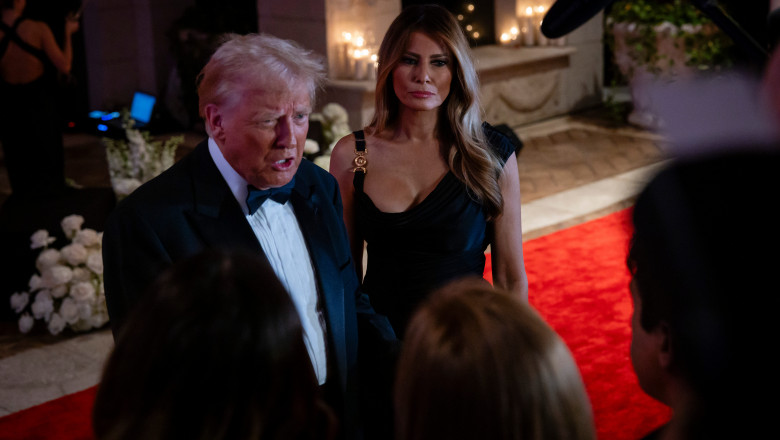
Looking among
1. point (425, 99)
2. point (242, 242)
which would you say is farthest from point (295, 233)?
point (425, 99)

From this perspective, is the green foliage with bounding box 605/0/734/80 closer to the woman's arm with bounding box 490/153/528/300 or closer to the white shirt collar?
the woman's arm with bounding box 490/153/528/300

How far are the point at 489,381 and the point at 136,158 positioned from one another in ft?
13.3

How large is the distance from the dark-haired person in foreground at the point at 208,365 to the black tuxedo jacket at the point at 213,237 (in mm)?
619

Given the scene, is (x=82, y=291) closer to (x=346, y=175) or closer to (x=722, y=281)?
(x=346, y=175)

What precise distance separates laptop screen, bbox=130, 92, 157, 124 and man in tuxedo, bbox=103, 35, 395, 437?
788cm

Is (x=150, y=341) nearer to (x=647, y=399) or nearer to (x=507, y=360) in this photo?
(x=507, y=360)

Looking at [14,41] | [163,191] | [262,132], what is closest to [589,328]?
[262,132]

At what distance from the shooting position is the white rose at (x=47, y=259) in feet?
13.7

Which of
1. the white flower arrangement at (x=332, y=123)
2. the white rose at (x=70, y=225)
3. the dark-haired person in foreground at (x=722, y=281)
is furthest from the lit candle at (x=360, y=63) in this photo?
the dark-haired person in foreground at (x=722, y=281)

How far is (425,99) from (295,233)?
0.81m

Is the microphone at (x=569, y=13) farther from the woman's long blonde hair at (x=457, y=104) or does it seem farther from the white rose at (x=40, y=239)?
the white rose at (x=40, y=239)

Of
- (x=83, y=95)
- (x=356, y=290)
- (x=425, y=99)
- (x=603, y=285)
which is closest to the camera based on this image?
(x=356, y=290)

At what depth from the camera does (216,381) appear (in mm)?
986

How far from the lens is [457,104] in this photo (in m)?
2.59
